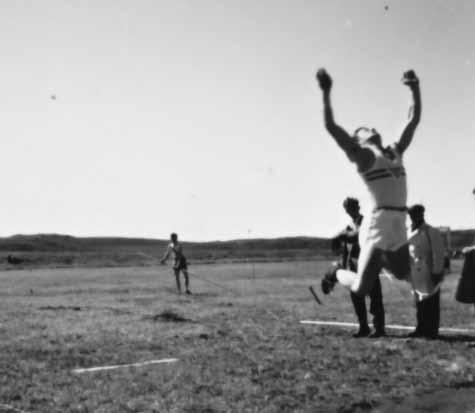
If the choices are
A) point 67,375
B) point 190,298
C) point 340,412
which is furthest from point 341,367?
point 190,298

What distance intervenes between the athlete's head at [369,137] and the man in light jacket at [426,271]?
4665mm

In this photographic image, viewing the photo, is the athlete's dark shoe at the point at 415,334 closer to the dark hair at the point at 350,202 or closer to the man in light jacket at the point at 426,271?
the man in light jacket at the point at 426,271

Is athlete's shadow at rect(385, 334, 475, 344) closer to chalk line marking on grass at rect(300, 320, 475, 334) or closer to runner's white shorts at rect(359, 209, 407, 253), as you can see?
chalk line marking on grass at rect(300, 320, 475, 334)

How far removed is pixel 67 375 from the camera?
23.8 ft

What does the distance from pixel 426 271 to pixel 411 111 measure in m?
4.68

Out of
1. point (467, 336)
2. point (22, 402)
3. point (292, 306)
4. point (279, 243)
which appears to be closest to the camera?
point (22, 402)

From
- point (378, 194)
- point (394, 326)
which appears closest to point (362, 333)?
point (394, 326)

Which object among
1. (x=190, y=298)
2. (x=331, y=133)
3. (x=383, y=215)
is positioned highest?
(x=331, y=133)

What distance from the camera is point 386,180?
5.55 meters

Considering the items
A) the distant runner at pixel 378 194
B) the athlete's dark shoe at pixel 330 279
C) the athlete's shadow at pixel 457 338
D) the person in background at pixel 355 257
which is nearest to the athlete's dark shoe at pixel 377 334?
the person in background at pixel 355 257

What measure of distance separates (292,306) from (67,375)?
9.85 metres

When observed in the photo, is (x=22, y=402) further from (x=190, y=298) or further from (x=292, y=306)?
(x=190, y=298)

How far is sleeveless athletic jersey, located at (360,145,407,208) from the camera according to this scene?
5512 mm

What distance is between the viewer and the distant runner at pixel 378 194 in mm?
5402
